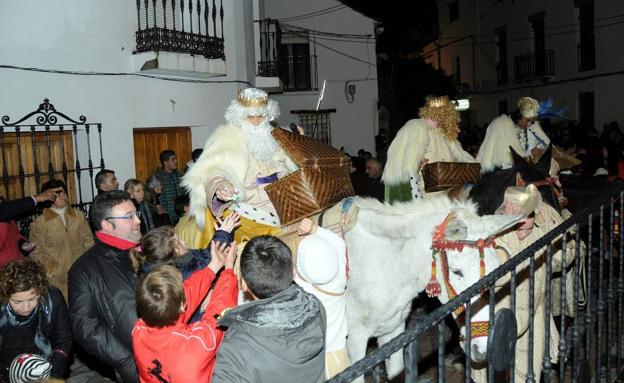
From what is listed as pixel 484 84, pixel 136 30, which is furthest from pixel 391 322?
pixel 484 84

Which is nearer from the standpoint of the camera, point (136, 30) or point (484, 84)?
point (136, 30)

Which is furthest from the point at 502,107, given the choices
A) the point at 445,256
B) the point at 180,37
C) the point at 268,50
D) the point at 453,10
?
the point at 445,256

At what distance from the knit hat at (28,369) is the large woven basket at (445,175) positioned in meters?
3.75

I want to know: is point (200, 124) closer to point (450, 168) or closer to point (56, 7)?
point (56, 7)

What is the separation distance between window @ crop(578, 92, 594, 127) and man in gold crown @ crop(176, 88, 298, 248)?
21931 millimetres

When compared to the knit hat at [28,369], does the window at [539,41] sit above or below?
above

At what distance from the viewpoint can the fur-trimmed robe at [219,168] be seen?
4738 millimetres

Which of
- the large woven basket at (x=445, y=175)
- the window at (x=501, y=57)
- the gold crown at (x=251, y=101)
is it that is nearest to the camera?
the gold crown at (x=251, y=101)

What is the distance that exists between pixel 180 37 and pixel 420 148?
6.91 metres

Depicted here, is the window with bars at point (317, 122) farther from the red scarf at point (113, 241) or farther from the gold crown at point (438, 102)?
the red scarf at point (113, 241)

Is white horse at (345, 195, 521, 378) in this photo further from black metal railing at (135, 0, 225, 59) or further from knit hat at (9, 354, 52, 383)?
black metal railing at (135, 0, 225, 59)

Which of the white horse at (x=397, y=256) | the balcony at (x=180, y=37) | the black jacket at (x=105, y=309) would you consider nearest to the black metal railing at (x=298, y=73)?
the balcony at (x=180, y=37)

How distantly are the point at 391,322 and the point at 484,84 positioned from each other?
29493 mm

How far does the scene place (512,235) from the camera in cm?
463
